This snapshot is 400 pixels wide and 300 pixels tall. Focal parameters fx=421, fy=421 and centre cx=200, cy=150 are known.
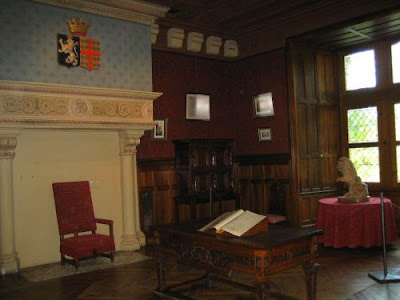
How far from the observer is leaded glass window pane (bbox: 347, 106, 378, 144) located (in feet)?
25.4

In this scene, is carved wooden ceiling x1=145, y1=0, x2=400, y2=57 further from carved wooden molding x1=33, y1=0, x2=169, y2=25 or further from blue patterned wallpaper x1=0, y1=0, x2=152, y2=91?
blue patterned wallpaper x1=0, y1=0, x2=152, y2=91

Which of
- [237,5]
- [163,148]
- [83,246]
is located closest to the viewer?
[83,246]

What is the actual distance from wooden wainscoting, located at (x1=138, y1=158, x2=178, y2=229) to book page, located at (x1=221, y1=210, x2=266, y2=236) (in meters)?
3.78

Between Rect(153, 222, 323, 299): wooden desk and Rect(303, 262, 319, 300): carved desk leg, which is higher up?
Rect(153, 222, 323, 299): wooden desk

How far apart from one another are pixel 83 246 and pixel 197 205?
2785mm

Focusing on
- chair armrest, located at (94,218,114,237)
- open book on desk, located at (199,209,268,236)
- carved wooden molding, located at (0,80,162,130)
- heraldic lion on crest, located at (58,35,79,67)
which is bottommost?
chair armrest, located at (94,218,114,237)

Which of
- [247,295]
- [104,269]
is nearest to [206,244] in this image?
[247,295]

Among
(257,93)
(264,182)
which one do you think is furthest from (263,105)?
(264,182)

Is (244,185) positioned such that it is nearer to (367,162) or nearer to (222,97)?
(222,97)

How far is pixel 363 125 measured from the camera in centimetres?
793

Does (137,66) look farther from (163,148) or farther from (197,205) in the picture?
(197,205)

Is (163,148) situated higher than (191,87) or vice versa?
(191,87)

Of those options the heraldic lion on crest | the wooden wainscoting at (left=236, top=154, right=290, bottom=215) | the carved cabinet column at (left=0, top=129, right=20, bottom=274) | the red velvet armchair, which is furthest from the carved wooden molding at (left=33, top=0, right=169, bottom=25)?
the wooden wainscoting at (left=236, top=154, right=290, bottom=215)

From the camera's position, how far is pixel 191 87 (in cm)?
814
